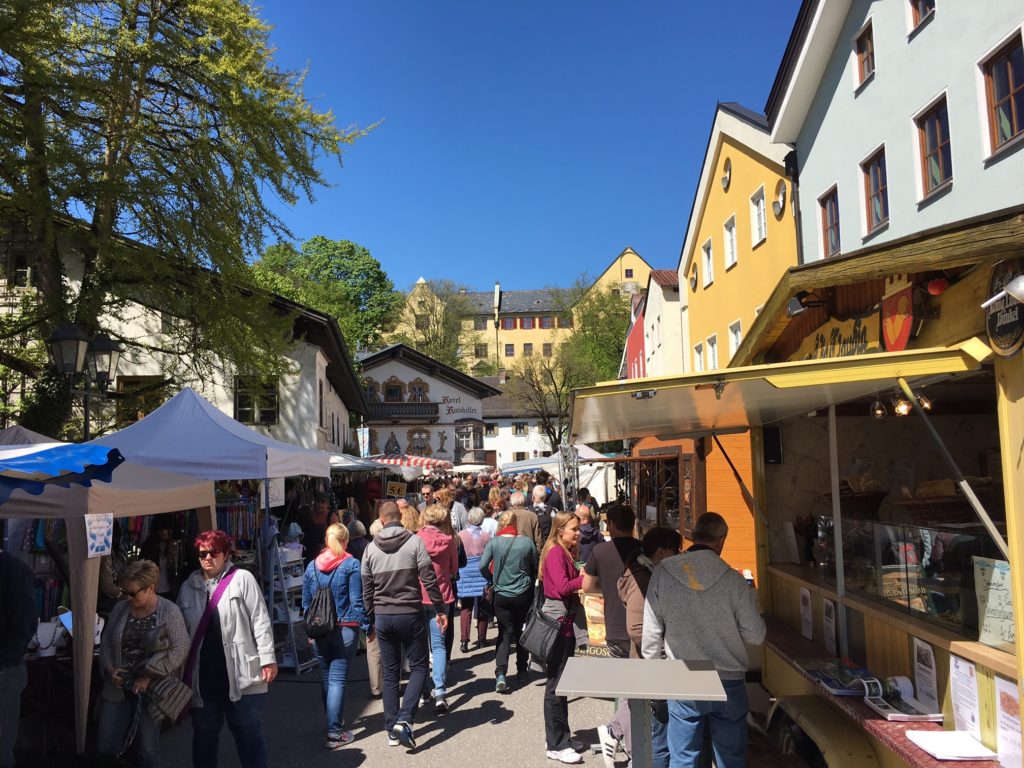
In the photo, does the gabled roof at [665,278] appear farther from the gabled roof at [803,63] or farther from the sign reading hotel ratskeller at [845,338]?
the sign reading hotel ratskeller at [845,338]

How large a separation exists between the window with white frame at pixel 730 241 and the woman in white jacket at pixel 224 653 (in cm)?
1800

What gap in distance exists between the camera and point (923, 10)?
40.0 feet

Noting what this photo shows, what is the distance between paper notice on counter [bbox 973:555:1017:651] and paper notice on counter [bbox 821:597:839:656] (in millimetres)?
1706

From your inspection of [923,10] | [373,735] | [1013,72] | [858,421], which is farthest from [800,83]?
[373,735]

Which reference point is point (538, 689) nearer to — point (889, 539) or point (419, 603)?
point (419, 603)

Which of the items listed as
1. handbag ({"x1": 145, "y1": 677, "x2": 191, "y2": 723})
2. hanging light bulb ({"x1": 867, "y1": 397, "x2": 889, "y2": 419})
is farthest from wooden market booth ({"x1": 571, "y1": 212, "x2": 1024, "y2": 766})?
handbag ({"x1": 145, "y1": 677, "x2": 191, "y2": 723})

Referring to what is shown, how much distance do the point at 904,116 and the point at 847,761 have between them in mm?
11207

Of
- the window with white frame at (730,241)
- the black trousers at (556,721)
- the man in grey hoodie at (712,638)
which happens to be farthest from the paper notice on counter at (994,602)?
the window with white frame at (730,241)

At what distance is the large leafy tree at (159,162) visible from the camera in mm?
11242

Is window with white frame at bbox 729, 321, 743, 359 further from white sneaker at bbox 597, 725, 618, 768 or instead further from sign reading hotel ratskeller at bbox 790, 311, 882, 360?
white sneaker at bbox 597, 725, 618, 768

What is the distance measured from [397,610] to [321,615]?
2.01 feet

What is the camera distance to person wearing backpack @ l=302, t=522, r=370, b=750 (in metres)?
6.35

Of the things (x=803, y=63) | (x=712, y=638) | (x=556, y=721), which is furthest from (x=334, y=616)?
(x=803, y=63)

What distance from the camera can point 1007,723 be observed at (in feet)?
10.7
